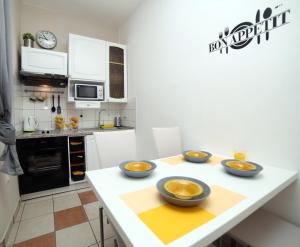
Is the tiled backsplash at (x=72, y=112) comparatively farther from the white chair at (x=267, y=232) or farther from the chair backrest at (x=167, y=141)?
the white chair at (x=267, y=232)

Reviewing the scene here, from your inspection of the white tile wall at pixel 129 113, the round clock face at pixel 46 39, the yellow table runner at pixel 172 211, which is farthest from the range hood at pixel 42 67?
the yellow table runner at pixel 172 211

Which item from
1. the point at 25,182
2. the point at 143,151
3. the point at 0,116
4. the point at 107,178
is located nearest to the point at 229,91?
the point at 107,178

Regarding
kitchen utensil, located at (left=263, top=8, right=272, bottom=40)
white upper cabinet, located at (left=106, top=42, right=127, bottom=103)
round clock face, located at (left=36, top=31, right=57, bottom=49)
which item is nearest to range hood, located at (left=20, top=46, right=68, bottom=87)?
round clock face, located at (left=36, top=31, right=57, bottom=49)

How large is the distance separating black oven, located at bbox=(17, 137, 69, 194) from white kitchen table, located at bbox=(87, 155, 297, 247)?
5.20 ft

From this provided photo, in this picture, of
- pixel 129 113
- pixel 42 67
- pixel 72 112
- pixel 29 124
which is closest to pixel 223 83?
pixel 129 113

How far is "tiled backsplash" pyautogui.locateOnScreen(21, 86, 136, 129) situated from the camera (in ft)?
8.41

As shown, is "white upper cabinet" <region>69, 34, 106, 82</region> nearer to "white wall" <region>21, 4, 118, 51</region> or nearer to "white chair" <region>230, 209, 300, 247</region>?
"white wall" <region>21, 4, 118, 51</region>

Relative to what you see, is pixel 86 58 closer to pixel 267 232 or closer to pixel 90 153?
pixel 90 153

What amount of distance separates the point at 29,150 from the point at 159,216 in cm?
221

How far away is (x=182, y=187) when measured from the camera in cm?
81

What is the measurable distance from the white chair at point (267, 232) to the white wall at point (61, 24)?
11.0 ft

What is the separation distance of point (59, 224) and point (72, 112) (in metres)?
1.80

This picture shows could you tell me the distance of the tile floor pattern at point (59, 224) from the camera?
1.43 m

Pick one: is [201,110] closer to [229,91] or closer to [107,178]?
[229,91]
